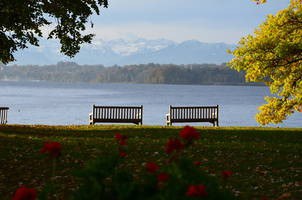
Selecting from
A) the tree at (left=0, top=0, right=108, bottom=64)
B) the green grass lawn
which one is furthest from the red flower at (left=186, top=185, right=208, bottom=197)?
the tree at (left=0, top=0, right=108, bottom=64)

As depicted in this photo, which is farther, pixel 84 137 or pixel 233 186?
pixel 84 137

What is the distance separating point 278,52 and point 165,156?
12334mm

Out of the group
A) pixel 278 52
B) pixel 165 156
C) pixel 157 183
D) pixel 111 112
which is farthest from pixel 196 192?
pixel 111 112

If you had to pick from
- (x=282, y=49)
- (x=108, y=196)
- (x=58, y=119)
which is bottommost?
(x=58, y=119)

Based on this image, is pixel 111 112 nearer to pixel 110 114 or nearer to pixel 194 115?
pixel 110 114

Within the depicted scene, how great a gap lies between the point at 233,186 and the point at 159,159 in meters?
3.36

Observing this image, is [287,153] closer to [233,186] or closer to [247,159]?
[247,159]

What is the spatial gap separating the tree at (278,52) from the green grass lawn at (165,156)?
5873 millimetres

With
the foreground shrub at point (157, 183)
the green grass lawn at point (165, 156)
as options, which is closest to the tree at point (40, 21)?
the green grass lawn at point (165, 156)

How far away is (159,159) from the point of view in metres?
13.6

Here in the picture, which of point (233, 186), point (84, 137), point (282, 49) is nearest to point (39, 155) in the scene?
point (84, 137)

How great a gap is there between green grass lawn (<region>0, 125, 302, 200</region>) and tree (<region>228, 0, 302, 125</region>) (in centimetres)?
587

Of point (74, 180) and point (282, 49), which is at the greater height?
point (282, 49)

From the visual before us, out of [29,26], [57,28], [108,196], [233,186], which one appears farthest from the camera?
[57,28]
